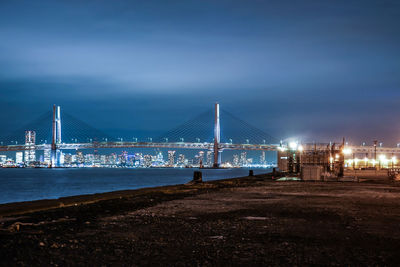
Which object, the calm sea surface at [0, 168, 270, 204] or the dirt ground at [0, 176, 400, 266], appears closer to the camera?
the dirt ground at [0, 176, 400, 266]

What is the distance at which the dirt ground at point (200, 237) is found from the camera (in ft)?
17.3

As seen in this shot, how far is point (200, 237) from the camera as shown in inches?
266

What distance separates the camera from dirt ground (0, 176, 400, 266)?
17.3ft

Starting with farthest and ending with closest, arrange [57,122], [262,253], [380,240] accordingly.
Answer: [57,122] < [380,240] < [262,253]

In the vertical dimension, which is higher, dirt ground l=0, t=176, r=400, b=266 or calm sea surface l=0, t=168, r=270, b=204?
dirt ground l=0, t=176, r=400, b=266

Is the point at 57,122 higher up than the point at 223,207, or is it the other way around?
the point at 57,122

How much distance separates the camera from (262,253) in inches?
221

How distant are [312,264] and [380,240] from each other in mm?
2049

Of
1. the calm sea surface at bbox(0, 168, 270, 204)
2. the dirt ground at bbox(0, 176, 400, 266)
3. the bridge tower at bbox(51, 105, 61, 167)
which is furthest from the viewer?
the bridge tower at bbox(51, 105, 61, 167)

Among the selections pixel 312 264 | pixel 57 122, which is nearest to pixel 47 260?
pixel 312 264

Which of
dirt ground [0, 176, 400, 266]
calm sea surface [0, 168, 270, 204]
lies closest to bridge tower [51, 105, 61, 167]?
calm sea surface [0, 168, 270, 204]

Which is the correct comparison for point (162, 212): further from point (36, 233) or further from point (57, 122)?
point (57, 122)

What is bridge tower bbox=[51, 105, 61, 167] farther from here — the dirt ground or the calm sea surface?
the dirt ground

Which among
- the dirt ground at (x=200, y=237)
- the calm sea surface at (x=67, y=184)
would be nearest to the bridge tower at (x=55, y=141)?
the calm sea surface at (x=67, y=184)
